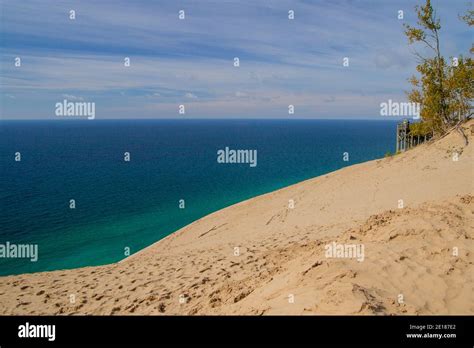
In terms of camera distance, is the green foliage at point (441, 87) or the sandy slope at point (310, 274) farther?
the green foliage at point (441, 87)

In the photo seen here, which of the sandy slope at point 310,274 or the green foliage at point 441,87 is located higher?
the green foliage at point 441,87

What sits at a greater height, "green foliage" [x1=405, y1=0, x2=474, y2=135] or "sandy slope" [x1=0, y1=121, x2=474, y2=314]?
"green foliage" [x1=405, y1=0, x2=474, y2=135]

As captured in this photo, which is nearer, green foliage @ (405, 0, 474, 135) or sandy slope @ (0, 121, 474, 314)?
sandy slope @ (0, 121, 474, 314)

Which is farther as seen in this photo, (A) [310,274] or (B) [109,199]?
(B) [109,199]

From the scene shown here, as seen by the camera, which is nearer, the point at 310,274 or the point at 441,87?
the point at 310,274

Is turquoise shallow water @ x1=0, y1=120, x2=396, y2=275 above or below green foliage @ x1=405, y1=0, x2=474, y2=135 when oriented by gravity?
below

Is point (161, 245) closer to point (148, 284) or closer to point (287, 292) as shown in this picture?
point (148, 284)

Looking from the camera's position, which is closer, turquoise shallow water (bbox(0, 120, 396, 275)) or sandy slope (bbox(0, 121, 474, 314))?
sandy slope (bbox(0, 121, 474, 314))

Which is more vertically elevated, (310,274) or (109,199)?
(310,274)
